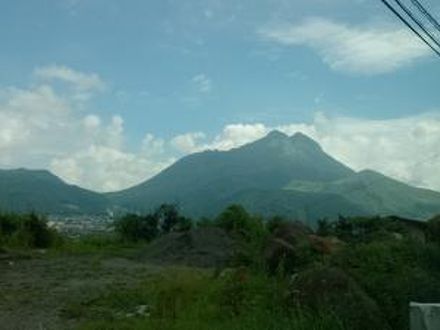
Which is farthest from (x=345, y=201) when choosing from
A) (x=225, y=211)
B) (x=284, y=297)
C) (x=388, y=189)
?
(x=284, y=297)

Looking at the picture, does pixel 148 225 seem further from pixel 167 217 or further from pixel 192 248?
pixel 192 248

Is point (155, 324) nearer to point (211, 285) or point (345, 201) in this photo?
point (211, 285)

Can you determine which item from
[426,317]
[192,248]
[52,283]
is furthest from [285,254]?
[192,248]

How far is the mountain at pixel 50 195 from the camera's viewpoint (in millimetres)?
145375

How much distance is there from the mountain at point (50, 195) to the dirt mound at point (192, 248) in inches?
4082

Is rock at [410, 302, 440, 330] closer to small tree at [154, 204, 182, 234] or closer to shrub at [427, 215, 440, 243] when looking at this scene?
shrub at [427, 215, 440, 243]

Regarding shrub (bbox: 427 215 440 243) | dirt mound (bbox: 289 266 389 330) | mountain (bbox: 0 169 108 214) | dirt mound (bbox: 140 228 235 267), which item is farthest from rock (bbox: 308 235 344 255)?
mountain (bbox: 0 169 108 214)

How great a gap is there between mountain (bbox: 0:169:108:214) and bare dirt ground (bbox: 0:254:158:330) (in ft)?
356

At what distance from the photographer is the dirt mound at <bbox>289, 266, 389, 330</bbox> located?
39.7ft

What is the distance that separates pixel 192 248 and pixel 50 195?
134m

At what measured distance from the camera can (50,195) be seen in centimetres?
16450

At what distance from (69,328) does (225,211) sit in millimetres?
28158

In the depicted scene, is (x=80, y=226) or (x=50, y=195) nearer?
(x=80, y=226)

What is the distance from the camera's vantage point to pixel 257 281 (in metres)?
16.4
